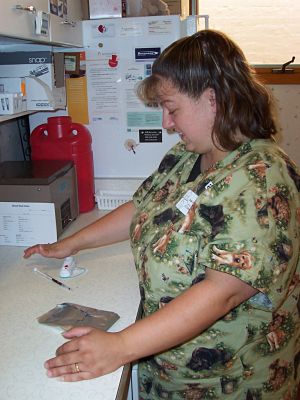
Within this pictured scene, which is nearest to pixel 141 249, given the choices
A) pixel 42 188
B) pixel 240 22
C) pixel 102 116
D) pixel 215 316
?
pixel 215 316

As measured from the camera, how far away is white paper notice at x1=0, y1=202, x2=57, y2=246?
144 centimetres

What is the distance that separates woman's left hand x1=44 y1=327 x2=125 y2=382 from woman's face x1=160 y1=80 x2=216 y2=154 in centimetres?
47

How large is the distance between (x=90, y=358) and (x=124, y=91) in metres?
1.27

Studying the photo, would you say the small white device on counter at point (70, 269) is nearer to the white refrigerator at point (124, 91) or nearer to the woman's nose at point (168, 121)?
the woman's nose at point (168, 121)

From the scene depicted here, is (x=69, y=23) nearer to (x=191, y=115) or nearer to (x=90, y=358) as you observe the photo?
(x=191, y=115)

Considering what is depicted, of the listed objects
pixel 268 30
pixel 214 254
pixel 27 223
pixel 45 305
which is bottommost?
pixel 45 305

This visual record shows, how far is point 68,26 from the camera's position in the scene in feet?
5.17

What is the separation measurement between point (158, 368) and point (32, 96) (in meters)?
1.02

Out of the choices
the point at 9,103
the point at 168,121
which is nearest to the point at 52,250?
the point at 9,103

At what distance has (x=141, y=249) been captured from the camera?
3.42 feet

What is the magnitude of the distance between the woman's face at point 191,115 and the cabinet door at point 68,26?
0.61 meters

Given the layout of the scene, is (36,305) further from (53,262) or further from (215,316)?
(215,316)

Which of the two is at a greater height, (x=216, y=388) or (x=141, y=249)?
(x=141, y=249)

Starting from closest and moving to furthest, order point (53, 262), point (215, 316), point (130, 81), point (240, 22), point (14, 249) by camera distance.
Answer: point (215, 316) < point (53, 262) < point (14, 249) < point (130, 81) < point (240, 22)
